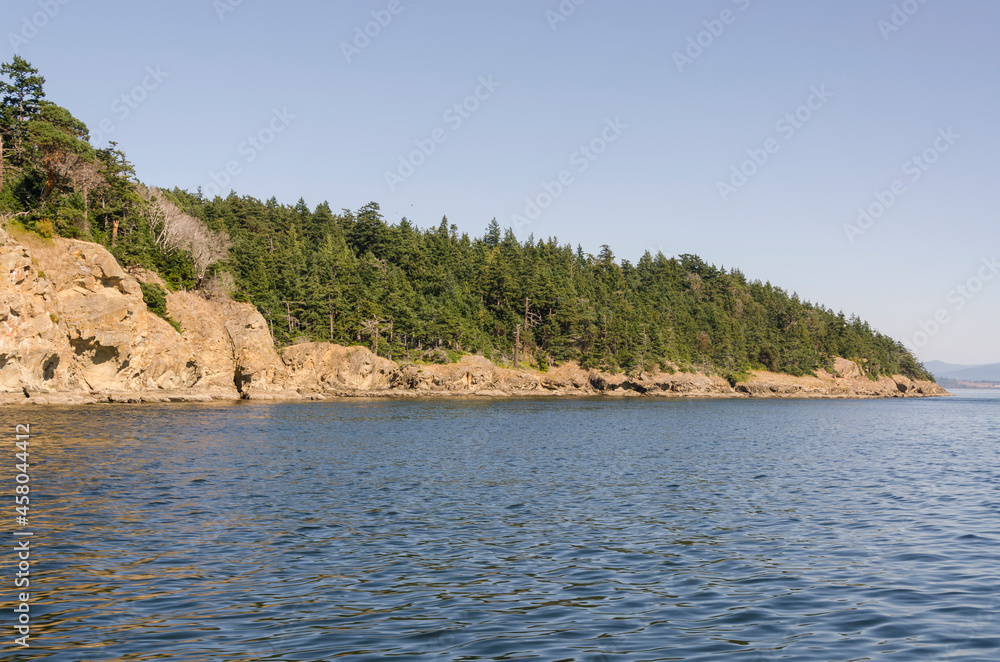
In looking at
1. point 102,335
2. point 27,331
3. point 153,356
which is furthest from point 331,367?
point 27,331

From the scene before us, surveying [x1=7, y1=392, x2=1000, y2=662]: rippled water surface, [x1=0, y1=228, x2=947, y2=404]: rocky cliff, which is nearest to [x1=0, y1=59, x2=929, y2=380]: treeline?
[x1=0, y1=228, x2=947, y2=404]: rocky cliff

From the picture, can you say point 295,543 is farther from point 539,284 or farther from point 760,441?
point 539,284

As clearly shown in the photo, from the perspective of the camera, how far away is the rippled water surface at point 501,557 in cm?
1022

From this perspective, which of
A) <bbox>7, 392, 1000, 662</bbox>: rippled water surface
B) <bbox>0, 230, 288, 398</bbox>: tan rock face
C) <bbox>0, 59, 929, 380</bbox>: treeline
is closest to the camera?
<bbox>7, 392, 1000, 662</bbox>: rippled water surface

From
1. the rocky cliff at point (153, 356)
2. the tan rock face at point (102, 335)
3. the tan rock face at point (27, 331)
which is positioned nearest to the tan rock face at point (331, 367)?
the rocky cliff at point (153, 356)

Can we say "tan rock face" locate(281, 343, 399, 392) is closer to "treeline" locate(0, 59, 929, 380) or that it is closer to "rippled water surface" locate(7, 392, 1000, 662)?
"treeline" locate(0, 59, 929, 380)

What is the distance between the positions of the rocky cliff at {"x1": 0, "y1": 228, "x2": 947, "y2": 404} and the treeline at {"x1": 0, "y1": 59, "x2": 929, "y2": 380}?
5722 millimetres

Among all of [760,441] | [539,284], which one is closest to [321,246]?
[539,284]

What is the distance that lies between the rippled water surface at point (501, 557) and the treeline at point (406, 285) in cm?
6108

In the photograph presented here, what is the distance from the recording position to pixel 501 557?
1507cm

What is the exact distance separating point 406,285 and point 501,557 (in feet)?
419

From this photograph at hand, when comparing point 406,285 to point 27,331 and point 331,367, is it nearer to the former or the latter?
point 331,367

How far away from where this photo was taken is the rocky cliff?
6003cm

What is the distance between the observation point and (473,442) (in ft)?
137
